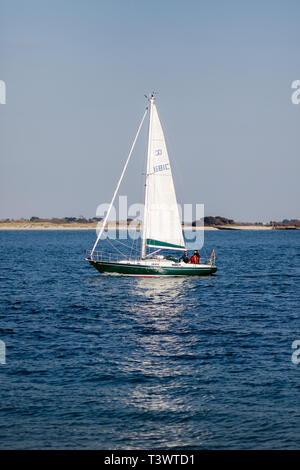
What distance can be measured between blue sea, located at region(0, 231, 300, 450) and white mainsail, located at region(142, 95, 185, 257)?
11759 millimetres

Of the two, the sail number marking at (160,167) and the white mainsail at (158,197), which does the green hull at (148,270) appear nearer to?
the white mainsail at (158,197)

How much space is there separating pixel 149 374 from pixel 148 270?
97.1 ft

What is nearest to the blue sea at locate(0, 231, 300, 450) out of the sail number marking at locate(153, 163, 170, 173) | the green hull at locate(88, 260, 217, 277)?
the green hull at locate(88, 260, 217, 277)

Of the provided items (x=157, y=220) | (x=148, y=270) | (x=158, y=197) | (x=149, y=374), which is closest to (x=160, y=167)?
(x=158, y=197)

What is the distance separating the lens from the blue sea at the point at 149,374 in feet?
52.5

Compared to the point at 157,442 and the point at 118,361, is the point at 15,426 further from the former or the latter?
the point at 118,361

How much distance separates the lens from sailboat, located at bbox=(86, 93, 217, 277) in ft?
169

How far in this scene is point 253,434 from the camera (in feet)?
→ 52.2

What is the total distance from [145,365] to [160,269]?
2851 centimetres

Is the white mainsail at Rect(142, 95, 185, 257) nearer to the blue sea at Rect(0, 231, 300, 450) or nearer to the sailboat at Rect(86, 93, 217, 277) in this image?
the sailboat at Rect(86, 93, 217, 277)

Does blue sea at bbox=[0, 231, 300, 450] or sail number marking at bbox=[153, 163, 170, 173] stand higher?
sail number marking at bbox=[153, 163, 170, 173]

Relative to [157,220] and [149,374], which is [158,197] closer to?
[157,220]

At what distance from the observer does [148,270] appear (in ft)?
167

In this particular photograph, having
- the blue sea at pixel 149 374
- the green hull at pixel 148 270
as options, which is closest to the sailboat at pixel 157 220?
the green hull at pixel 148 270
